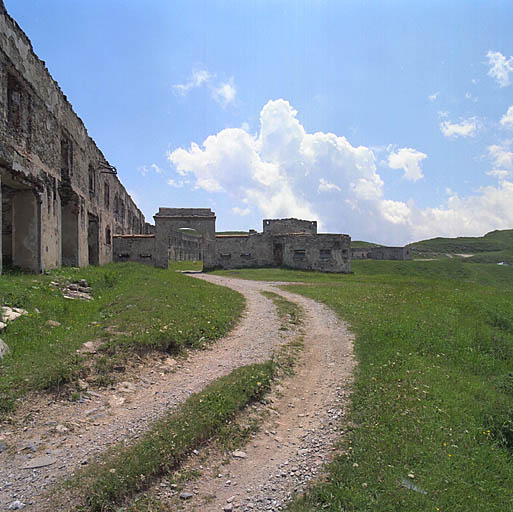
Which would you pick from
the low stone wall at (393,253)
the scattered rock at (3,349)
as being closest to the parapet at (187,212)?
the scattered rock at (3,349)

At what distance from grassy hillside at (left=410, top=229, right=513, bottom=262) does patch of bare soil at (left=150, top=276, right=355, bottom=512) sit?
91.7 m

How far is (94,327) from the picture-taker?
26.6 ft

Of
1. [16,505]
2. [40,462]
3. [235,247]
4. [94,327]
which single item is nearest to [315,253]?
[235,247]

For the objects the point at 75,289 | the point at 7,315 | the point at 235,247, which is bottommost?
the point at 7,315

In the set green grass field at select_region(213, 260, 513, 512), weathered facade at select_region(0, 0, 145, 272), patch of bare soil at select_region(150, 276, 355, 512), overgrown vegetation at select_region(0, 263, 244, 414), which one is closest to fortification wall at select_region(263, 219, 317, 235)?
weathered facade at select_region(0, 0, 145, 272)

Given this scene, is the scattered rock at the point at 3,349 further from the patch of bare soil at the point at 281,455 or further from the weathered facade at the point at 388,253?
the weathered facade at the point at 388,253

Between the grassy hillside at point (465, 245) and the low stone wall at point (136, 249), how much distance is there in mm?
77610

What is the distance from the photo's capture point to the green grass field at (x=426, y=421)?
3691 mm

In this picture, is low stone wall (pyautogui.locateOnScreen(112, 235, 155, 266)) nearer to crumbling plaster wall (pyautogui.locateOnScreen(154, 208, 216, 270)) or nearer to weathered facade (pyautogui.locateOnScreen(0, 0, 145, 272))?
crumbling plaster wall (pyautogui.locateOnScreen(154, 208, 216, 270))

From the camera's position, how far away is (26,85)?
13.3 metres

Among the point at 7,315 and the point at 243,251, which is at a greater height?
the point at 243,251

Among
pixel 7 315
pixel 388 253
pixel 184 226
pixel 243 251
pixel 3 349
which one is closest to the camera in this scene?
pixel 3 349

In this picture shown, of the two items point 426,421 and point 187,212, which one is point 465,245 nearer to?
point 187,212

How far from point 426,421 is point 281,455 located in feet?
7.23
